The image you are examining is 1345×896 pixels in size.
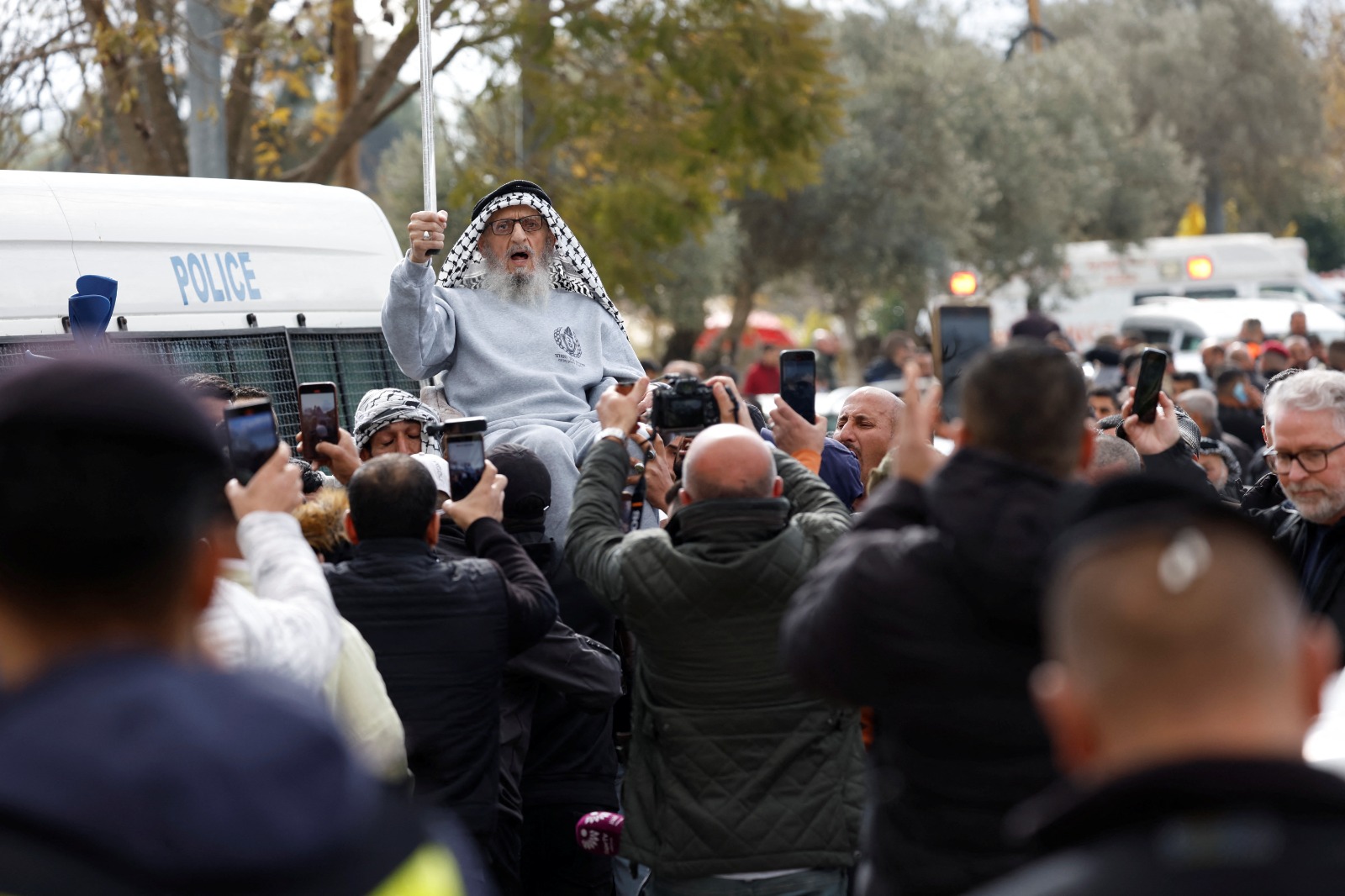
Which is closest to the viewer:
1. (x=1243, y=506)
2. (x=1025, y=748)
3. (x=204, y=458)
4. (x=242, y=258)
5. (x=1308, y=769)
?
(x=1308, y=769)

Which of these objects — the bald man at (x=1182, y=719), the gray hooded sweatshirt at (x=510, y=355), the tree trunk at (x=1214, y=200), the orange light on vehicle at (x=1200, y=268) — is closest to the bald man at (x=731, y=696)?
the gray hooded sweatshirt at (x=510, y=355)

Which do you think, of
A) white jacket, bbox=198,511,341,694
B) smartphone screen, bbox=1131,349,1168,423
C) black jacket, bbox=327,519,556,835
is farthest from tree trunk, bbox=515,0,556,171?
white jacket, bbox=198,511,341,694

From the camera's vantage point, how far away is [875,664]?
2.87 meters

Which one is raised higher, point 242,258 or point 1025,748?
point 242,258

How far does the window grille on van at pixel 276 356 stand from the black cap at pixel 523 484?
5.57ft

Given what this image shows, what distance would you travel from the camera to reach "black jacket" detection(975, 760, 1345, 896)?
4.82 feet

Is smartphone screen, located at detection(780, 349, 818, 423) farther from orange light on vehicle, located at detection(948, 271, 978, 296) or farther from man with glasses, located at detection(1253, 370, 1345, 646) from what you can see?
orange light on vehicle, located at detection(948, 271, 978, 296)

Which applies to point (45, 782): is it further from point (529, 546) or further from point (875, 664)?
point (529, 546)

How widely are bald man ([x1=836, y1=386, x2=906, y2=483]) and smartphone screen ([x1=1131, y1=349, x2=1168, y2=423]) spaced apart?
49.8 inches

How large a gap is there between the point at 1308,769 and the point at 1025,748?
1200 millimetres

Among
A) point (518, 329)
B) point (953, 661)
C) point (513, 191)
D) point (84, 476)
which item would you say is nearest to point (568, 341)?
point (518, 329)

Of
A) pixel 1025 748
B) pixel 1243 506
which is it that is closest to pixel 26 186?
pixel 1243 506

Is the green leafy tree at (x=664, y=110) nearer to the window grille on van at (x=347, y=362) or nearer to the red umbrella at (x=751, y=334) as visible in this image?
the window grille on van at (x=347, y=362)

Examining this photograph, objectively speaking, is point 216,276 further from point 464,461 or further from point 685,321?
point 685,321
